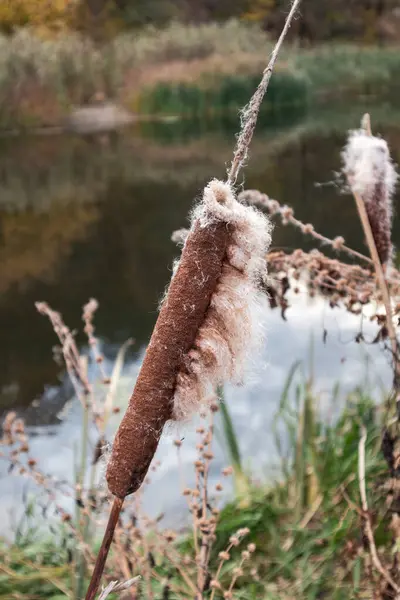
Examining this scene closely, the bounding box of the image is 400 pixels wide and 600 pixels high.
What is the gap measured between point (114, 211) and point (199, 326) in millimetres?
4218

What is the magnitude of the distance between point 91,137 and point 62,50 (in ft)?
2.98

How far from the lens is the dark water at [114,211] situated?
298 cm

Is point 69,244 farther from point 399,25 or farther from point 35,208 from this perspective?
point 399,25

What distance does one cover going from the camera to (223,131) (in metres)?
7.18

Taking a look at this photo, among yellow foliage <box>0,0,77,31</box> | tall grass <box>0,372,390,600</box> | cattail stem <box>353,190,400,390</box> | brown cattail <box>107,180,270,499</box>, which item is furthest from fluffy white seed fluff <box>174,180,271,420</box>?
yellow foliage <box>0,0,77,31</box>

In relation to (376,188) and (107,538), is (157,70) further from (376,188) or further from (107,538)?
(107,538)

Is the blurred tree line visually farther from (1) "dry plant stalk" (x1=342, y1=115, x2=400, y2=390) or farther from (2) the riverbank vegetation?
(1) "dry plant stalk" (x1=342, y1=115, x2=400, y2=390)

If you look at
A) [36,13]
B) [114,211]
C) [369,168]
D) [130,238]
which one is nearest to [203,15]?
[36,13]

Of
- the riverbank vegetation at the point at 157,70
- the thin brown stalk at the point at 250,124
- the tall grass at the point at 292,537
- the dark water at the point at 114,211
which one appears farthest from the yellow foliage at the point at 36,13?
the thin brown stalk at the point at 250,124

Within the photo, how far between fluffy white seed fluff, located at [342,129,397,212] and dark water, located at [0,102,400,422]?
1.95 feet

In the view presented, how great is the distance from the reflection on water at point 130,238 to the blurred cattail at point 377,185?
0.18 m

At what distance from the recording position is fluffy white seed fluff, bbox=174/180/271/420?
0.46 meters

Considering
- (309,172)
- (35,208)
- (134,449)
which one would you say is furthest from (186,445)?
(309,172)

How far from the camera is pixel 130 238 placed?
408 cm
